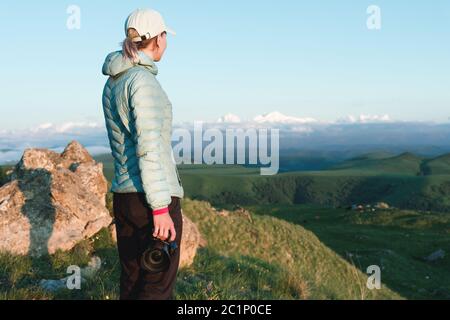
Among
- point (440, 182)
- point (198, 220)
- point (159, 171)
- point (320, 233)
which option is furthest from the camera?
point (440, 182)

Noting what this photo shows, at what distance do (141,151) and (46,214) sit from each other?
24.4 feet

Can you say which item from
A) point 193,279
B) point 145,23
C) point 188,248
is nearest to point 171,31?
point 145,23

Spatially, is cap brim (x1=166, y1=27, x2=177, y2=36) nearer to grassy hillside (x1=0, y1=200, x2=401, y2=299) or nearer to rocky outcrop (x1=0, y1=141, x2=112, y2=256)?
grassy hillside (x1=0, y1=200, x2=401, y2=299)

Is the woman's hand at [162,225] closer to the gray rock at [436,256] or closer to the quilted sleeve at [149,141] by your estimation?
the quilted sleeve at [149,141]

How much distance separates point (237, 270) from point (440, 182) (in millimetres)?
178782

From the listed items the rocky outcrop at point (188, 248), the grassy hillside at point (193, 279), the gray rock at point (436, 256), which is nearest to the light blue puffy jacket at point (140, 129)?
the grassy hillside at point (193, 279)

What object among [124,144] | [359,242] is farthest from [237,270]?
[359,242]

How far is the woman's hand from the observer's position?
5340mm

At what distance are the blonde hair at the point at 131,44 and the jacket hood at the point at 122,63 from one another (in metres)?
0.05

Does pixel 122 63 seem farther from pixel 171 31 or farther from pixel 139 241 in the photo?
pixel 139 241

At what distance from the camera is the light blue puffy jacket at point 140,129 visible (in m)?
5.27

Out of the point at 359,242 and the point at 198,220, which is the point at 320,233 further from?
the point at 198,220
